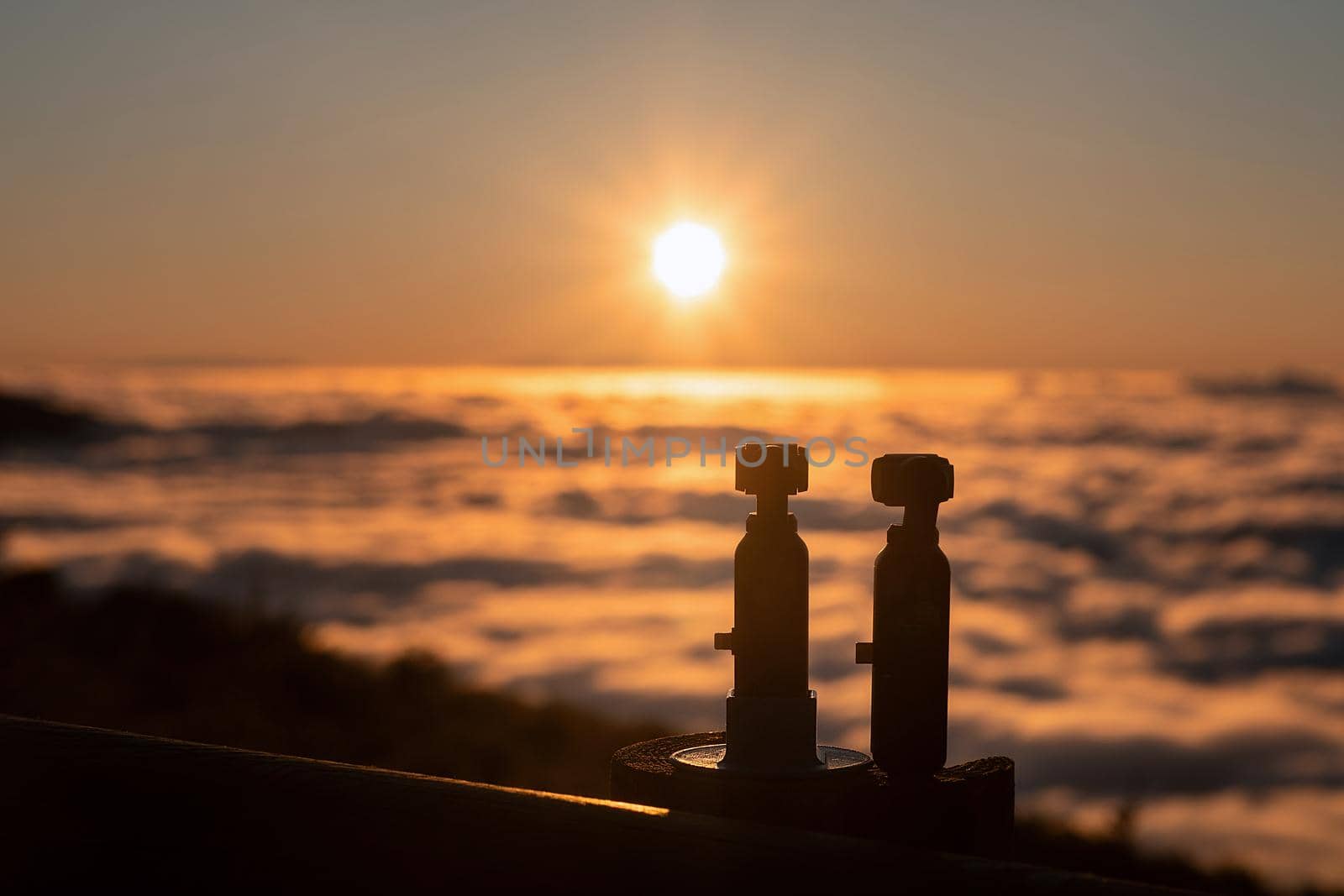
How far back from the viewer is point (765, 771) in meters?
2.13

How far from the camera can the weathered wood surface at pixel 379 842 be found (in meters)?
1.48

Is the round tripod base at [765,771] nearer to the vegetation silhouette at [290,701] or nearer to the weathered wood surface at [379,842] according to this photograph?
the weathered wood surface at [379,842]

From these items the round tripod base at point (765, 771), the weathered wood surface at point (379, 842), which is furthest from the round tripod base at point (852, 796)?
the weathered wood surface at point (379, 842)

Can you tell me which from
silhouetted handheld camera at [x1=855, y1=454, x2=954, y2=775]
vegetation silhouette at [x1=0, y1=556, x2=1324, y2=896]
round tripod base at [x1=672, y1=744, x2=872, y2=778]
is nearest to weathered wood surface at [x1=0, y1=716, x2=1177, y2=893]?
round tripod base at [x1=672, y1=744, x2=872, y2=778]

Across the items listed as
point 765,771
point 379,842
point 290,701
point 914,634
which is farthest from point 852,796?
point 290,701

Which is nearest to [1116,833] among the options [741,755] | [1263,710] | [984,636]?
[741,755]

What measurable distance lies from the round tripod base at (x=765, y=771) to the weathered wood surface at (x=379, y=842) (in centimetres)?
45

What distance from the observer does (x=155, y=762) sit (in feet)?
6.04

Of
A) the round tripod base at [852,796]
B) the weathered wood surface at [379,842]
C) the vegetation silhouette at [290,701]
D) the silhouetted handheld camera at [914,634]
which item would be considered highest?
the vegetation silhouette at [290,701]

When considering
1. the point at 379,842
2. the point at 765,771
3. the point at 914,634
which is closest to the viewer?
the point at 379,842

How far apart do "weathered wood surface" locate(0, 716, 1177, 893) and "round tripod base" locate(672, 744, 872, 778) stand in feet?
1.47

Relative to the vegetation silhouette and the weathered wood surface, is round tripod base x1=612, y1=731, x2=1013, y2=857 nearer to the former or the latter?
the weathered wood surface

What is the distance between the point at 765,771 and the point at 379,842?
29.9 inches

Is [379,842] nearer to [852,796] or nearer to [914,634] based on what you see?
[852,796]
